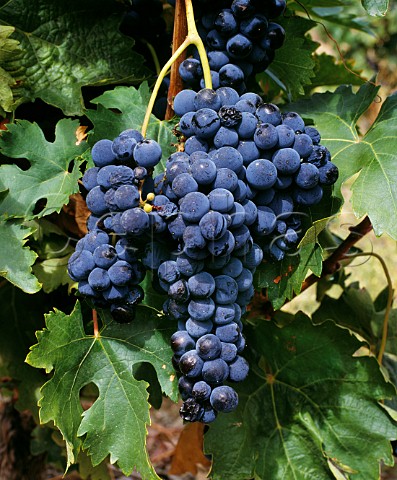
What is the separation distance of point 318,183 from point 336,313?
699mm

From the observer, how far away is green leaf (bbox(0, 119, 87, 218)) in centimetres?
105

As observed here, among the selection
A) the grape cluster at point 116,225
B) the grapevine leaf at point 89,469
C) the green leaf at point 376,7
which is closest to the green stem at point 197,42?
the grape cluster at point 116,225

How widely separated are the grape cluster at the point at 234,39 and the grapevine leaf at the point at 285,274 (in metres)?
0.28

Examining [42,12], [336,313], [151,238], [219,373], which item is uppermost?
[42,12]

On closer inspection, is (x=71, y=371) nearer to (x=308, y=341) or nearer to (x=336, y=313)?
(x=308, y=341)

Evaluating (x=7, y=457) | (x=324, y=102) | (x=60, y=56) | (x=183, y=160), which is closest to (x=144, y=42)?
(x=60, y=56)

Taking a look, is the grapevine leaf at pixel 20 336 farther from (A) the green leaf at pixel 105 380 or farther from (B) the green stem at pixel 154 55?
(B) the green stem at pixel 154 55

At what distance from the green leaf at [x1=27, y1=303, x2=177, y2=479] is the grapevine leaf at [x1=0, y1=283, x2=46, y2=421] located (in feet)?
1.31

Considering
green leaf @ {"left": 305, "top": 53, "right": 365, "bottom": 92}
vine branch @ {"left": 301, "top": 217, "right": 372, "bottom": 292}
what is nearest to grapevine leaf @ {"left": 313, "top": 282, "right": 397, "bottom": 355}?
vine branch @ {"left": 301, "top": 217, "right": 372, "bottom": 292}

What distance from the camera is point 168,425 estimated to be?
2363 mm

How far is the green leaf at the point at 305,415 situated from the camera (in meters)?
1.19

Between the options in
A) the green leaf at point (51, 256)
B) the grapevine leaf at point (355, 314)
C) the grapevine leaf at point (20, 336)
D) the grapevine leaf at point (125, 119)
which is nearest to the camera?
the grapevine leaf at point (125, 119)

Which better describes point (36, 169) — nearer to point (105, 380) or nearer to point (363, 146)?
point (105, 380)

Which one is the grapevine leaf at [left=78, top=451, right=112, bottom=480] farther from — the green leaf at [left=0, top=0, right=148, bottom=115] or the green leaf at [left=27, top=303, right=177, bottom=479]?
the green leaf at [left=0, top=0, right=148, bottom=115]
